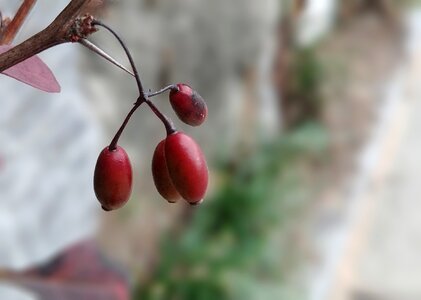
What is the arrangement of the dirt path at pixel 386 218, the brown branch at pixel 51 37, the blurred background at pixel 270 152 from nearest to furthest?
the brown branch at pixel 51 37, the blurred background at pixel 270 152, the dirt path at pixel 386 218

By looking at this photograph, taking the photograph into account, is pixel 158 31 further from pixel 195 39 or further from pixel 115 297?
pixel 115 297

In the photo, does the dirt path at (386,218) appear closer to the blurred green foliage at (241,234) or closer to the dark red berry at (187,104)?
the blurred green foliage at (241,234)

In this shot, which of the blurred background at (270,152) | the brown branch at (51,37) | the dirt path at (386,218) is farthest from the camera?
the dirt path at (386,218)

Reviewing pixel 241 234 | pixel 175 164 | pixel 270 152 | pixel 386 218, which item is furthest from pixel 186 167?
pixel 386 218

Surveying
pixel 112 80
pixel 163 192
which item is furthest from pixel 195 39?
pixel 163 192

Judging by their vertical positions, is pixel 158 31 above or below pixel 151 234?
above

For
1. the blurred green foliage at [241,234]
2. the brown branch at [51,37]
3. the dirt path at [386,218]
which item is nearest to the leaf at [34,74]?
the brown branch at [51,37]

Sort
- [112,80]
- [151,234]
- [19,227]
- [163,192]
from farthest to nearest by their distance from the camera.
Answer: [151,234]
[112,80]
[19,227]
[163,192]
